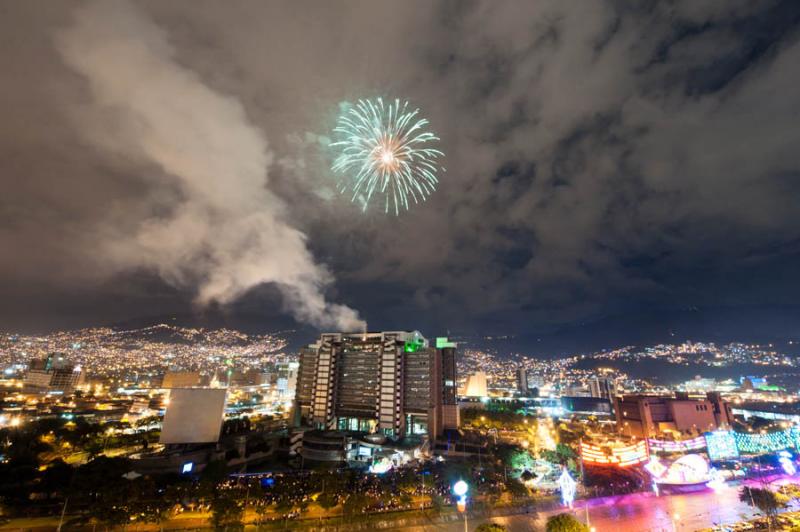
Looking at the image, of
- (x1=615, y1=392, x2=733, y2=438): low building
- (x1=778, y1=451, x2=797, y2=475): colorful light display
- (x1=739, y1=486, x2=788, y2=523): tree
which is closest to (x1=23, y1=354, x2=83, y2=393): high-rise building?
(x1=615, y1=392, x2=733, y2=438): low building

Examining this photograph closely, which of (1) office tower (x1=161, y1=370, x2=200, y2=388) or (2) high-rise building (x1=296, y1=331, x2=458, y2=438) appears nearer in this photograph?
(2) high-rise building (x1=296, y1=331, x2=458, y2=438)

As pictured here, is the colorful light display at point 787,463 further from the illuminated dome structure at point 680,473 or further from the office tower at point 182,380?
the office tower at point 182,380

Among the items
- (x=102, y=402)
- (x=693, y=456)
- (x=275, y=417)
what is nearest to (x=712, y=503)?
(x=693, y=456)

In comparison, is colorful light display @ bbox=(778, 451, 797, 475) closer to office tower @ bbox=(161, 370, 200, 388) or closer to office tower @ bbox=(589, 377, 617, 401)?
office tower @ bbox=(589, 377, 617, 401)

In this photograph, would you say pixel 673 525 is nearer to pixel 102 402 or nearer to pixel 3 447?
pixel 3 447

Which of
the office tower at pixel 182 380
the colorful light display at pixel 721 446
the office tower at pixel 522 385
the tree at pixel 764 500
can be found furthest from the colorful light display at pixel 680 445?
the office tower at pixel 182 380

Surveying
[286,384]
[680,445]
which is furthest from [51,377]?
[680,445]
